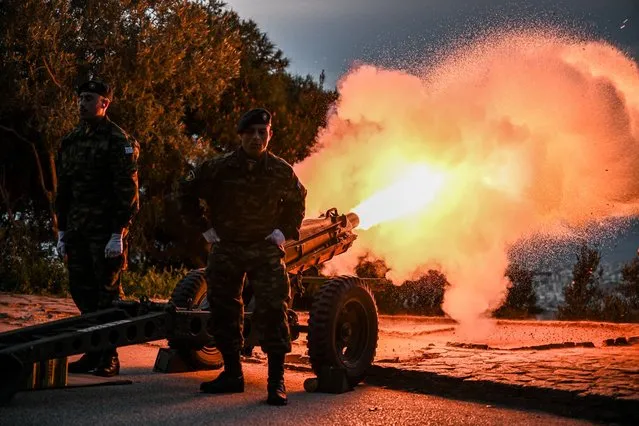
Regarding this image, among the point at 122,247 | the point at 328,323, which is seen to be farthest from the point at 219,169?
the point at 328,323

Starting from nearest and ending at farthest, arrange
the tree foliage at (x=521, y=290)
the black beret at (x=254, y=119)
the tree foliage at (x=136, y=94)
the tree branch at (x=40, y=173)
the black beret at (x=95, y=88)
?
the black beret at (x=254, y=119) → the black beret at (x=95, y=88) → the tree foliage at (x=136, y=94) → the tree branch at (x=40, y=173) → the tree foliage at (x=521, y=290)

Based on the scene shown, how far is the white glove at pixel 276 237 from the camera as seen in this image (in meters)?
6.22

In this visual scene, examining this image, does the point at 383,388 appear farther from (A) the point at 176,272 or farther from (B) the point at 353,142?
(A) the point at 176,272

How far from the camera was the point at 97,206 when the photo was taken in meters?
6.82

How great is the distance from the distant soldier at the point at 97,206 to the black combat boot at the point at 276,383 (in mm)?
1488

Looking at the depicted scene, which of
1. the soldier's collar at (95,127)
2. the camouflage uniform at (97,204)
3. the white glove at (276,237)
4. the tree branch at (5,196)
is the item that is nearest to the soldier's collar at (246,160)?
the white glove at (276,237)

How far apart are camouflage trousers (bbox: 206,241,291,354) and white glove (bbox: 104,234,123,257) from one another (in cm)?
88

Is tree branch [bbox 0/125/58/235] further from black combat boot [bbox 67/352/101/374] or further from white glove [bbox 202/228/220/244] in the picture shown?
white glove [bbox 202/228/220/244]

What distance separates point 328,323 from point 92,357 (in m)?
2.01

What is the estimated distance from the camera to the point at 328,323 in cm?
682

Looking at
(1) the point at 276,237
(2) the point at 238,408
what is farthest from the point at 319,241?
(2) the point at 238,408

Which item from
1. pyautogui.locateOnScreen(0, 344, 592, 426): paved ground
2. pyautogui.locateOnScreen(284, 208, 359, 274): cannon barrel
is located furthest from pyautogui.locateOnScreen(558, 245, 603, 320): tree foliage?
pyautogui.locateOnScreen(0, 344, 592, 426): paved ground

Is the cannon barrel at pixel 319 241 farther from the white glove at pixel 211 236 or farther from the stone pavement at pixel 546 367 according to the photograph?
the white glove at pixel 211 236

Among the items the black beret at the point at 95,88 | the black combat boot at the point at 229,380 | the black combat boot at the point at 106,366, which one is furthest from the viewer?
the black beret at the point at 95,88
